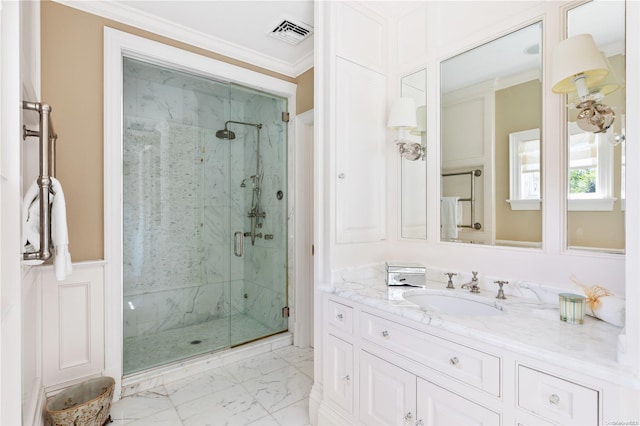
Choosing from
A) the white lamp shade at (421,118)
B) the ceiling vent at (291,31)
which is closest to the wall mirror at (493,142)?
the white lamp shade at (421,118)

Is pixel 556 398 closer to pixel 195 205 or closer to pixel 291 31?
pixel 291 31

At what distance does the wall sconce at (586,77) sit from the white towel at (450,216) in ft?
2.25

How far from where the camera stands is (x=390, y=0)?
6.70 feet

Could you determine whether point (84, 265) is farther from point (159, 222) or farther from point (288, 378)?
point (288, 378)

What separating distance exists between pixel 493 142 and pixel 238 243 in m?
2.51

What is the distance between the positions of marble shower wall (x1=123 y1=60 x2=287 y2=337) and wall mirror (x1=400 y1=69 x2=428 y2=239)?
A: 1.37m

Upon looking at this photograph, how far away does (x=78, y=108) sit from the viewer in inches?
80.8

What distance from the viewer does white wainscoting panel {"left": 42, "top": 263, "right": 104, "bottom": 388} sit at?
6.35 feet

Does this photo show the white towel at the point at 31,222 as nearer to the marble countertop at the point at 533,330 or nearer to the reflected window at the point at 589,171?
the marble countertop at the point at 533,330

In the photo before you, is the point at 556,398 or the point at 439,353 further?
the point at 439,353

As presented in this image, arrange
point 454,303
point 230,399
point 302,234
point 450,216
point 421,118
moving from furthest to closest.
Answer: point 302,234 → point 230,399 → point 421,118 → point 450,216 → point 454,303

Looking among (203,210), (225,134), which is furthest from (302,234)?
(225,134)

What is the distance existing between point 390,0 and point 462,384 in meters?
→ 2.24

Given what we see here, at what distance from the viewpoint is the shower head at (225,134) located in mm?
3182
